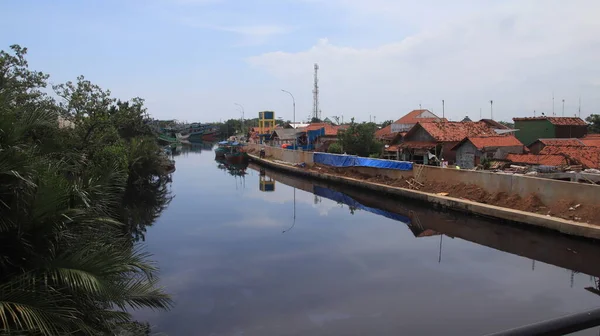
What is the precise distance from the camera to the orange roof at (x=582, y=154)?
2372 centimetres

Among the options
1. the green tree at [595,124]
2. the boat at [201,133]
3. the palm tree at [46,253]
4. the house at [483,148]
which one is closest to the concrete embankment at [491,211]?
the house at [483,148]

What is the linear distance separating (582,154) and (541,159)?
2.19m

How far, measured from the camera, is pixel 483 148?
90.9 feet

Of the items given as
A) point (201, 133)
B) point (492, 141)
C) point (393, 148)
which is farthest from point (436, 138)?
point (201, 133)

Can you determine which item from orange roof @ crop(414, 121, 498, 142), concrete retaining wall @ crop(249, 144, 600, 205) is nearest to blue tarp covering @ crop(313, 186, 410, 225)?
concrete retaining wall @ crop(249, 144, 600, 205)

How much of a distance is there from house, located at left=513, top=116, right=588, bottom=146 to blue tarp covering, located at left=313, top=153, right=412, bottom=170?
13.7 m

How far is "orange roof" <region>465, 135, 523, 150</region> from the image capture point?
2805cm

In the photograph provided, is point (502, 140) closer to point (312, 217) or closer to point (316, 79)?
point (312, 217)

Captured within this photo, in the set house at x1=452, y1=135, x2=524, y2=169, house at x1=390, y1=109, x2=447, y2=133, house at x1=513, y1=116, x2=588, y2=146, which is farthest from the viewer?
house at x1=390, y1=109, x2=447, y2=133

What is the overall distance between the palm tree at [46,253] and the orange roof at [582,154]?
25.2m

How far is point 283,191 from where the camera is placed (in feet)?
116

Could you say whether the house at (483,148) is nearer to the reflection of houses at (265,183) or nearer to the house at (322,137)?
the reflection of houses at (265,183)

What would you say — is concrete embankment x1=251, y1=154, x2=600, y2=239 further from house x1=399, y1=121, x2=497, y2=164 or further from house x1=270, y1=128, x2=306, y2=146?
house x1=270, y1=128, x2=306, y2=146

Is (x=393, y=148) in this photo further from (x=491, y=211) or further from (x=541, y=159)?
(x=491, y=211)
